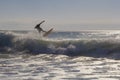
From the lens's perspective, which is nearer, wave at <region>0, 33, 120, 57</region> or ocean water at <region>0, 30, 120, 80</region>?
ocean water at <region>0, 30, 120, 80</region>

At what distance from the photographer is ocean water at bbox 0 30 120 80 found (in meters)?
14.2

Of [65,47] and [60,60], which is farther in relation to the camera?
[65,47]

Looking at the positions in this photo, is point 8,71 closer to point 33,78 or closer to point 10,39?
point 33,78

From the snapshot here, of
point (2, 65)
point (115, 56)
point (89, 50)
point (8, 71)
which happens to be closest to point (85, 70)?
point (8, 71)

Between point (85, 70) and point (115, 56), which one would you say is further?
point (115, 56)

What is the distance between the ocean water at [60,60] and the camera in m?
14.2

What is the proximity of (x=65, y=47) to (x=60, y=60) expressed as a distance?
694 centimetres

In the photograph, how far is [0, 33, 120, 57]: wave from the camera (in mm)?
23703

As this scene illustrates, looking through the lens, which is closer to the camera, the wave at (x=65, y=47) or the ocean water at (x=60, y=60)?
the ocean water at (x=60, y=60)

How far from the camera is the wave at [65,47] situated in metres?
23.7

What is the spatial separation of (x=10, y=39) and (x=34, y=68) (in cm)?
1621

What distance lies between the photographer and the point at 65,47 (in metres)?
26.5

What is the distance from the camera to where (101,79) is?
13.2 m

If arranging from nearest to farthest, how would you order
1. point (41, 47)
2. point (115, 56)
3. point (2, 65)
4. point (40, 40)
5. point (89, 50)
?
point (2, 65), point (115, 56), point (89, 50), point (41, 47), point (40, 40)
